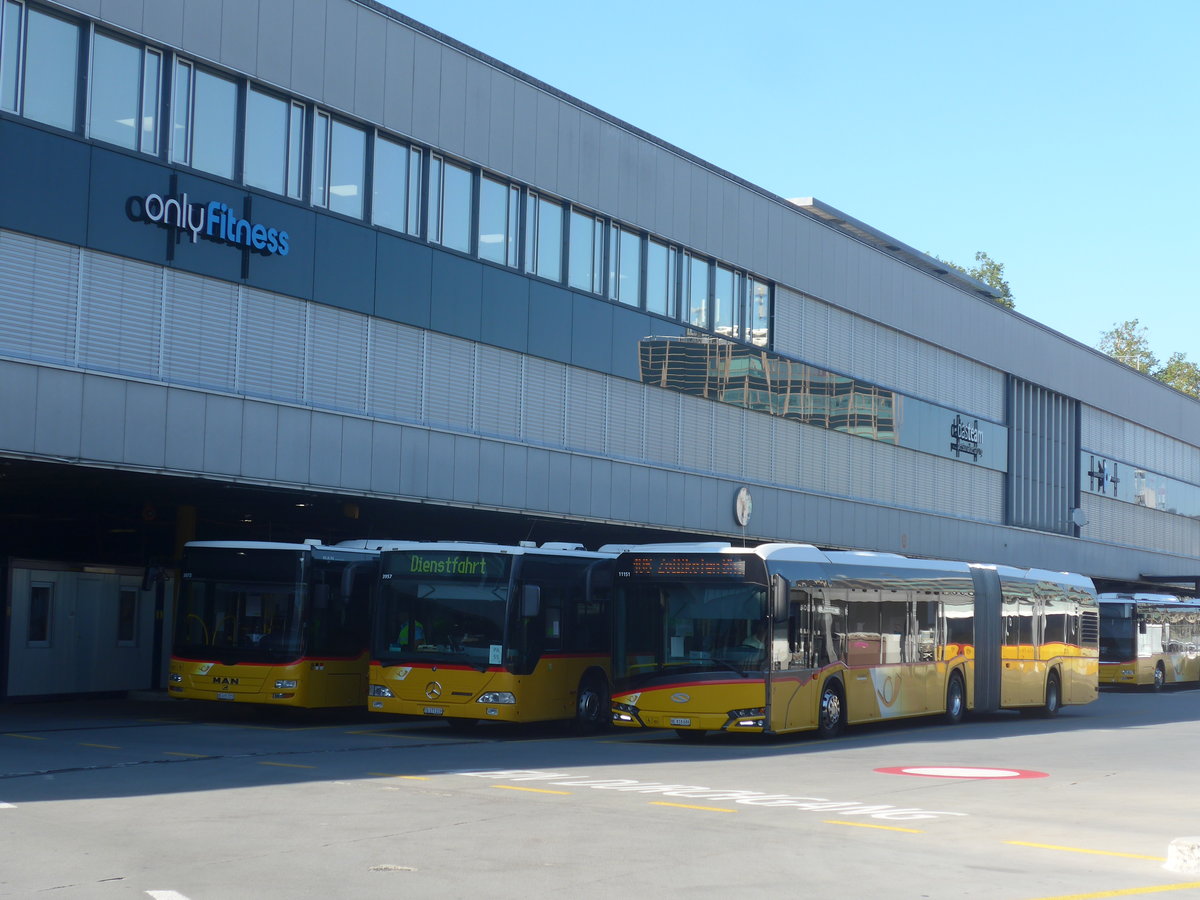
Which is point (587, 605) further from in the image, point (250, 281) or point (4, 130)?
point (4, 130)

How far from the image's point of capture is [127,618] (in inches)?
1188

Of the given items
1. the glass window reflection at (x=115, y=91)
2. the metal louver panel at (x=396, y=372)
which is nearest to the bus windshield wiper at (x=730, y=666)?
the metal louver panel at (x=396, y=372)

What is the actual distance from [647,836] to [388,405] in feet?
53.6

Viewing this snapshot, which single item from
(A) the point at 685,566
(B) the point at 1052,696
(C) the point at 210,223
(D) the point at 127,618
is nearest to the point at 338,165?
(C) the point at 210,223

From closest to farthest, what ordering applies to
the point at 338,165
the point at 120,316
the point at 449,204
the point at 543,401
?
the point at 120,316 < the point at 338,165 < the point at 449,204 < the point at 543,401

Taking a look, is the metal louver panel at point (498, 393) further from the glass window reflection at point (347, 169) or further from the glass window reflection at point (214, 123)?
the glass window reflection at point (214, 123)

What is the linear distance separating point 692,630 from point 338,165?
10.7 metres

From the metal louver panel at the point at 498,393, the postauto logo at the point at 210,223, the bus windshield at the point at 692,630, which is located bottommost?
the bus windshield at the point at 692,630

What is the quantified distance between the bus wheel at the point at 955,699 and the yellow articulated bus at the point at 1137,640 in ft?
60.1

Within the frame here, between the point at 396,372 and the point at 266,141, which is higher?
the point at 266,141

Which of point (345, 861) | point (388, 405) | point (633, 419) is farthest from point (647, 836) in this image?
point (633, 419)

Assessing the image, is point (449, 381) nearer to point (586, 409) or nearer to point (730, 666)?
point (586, 409)

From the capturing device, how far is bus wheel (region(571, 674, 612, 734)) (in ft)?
76.8

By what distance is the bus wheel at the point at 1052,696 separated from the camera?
1244 inches
